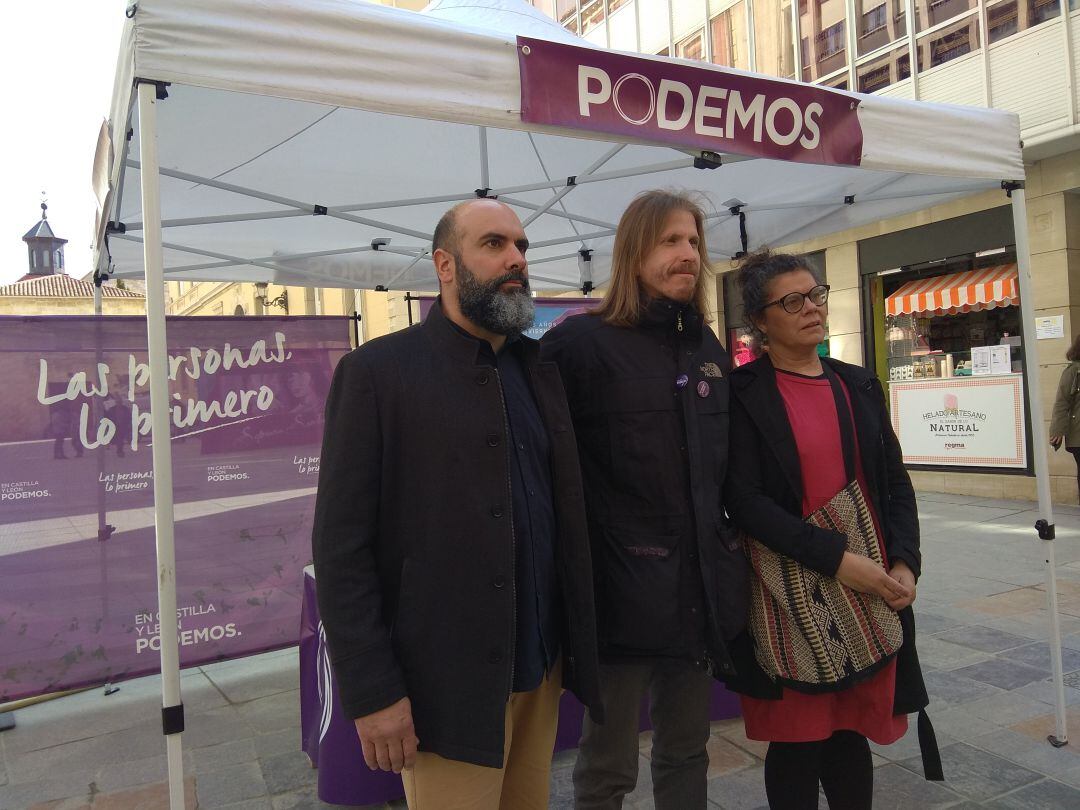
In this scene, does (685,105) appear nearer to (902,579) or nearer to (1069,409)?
(902,579)

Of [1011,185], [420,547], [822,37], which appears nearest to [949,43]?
[822,37]

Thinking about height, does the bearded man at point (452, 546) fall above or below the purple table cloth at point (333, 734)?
above

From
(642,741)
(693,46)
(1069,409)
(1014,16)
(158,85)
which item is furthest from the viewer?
(693,46)

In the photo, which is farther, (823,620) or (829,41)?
(829,41)

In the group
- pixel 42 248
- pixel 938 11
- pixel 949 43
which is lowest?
pixel 949 43

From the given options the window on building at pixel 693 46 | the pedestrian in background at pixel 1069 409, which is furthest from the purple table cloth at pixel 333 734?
the window on building at pixel 693 46

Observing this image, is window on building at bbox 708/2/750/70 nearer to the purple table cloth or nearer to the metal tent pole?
the metal tent pole

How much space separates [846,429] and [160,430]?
5.88 ft

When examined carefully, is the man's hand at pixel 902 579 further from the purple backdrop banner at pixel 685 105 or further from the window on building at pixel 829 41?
the window on building at pixel 829 41

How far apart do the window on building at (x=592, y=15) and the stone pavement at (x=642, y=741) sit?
12.2m

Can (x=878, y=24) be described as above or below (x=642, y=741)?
above

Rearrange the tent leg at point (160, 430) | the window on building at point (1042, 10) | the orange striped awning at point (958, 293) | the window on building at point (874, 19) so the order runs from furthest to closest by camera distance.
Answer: the window on building at point (874, 19), the orange striped awning at point (958, 293), the window on building at point (1042, 10), the tent leg at point (160, 430)

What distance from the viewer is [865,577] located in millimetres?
1927

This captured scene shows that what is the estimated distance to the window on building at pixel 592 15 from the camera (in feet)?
44.5
